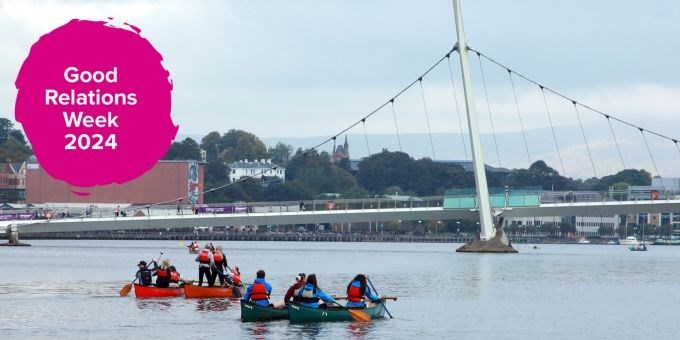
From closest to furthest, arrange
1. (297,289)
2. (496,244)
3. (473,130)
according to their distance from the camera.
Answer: (297,289) → (473,130) → (496,244)

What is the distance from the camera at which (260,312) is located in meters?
50.5

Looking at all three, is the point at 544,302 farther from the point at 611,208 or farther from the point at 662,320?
the point at 611,208

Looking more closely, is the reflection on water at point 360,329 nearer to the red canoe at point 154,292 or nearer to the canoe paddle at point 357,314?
the canoe paddle at point 357,314

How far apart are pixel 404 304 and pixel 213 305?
8.29m

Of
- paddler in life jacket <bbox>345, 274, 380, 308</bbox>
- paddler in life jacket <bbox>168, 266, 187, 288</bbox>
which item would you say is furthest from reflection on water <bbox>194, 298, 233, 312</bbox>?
paddler in life jacket <bbox>345, 274, 380, 308</bbox>

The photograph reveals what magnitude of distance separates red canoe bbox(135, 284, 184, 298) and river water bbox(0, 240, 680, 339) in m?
0.50

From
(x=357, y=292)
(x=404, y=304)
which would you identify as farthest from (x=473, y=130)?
(x=357, y=292)

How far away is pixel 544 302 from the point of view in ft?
217

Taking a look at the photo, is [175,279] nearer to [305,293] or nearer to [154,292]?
[154,292]

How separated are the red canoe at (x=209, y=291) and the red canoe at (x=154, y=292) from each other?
1.29 metres

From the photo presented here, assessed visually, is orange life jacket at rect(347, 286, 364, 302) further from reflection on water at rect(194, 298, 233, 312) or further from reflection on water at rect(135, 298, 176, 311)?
reflection on water at rect(135, 298, 176, 311)

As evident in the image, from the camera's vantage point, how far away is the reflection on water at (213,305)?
56.0 m

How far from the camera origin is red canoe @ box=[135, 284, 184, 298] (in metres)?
61.0

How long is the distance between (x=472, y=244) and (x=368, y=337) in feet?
271
